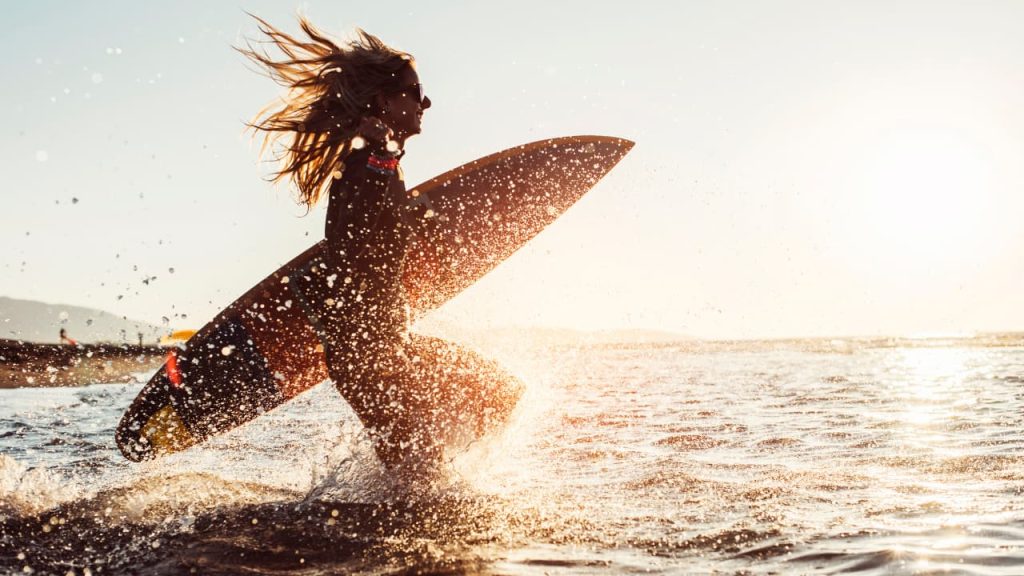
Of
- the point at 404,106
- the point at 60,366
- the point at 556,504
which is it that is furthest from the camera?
the point at 60,366

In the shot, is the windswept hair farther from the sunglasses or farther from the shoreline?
the shoreline

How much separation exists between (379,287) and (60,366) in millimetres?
31582

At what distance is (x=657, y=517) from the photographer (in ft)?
12.5

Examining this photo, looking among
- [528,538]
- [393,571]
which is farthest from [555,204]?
[393,571]

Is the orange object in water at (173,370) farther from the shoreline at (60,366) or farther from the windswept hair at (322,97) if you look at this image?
the shoreline at (60,366)

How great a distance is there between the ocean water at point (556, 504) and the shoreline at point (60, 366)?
19.0 meters

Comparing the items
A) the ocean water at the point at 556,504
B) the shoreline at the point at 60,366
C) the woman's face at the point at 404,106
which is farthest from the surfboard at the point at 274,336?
the shoreline at the point at 60,366

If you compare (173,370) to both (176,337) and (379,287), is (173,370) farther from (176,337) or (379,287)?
(379,287)

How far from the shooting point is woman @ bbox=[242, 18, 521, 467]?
4.18 m

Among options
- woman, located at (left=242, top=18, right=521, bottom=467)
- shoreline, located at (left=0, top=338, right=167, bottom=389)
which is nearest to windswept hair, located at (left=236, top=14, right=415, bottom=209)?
woman, located at (left=242, top=18, right=521, bottom=467)

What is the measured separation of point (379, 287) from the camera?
420 centimetres

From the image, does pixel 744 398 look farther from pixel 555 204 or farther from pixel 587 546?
pixel 587 546

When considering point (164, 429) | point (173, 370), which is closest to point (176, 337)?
point (173, 370)

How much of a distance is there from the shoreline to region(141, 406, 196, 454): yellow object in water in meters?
18.6
